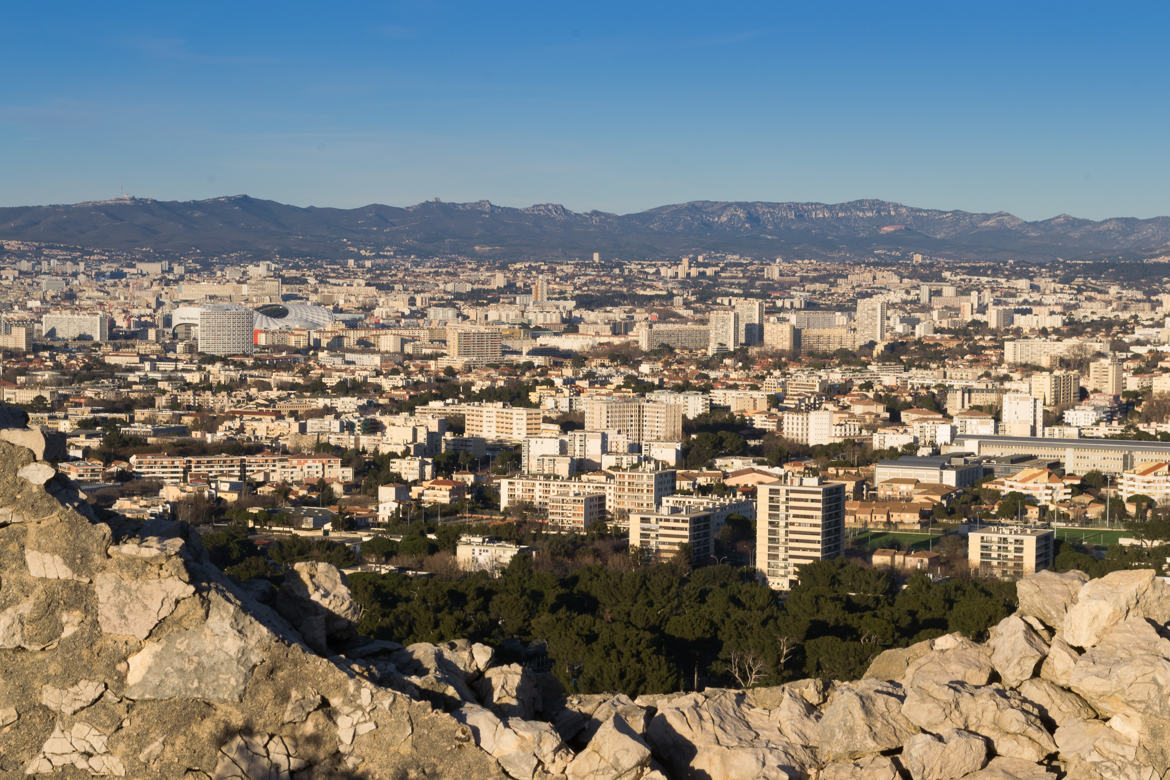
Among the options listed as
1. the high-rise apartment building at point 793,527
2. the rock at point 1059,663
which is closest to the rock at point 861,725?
the rock at point 1059,663

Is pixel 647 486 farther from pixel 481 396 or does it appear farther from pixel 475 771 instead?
pixel 475 771

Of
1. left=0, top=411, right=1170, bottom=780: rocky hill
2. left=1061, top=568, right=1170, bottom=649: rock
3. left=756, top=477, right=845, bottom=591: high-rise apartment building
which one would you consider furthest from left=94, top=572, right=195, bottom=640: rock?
left=756, top=477, right=845, bottom=591: high-rise apartment building

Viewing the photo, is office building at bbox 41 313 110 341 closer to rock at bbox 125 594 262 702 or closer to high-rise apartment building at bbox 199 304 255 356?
high-rise apartment building at bbox 199 304 255 356

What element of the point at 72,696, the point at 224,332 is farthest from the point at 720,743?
the point at 224,332

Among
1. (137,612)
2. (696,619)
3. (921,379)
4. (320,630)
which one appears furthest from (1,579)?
(921,379)

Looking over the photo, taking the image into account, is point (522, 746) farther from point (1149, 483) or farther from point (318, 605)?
point (1149, 483)

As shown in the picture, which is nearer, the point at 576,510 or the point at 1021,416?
the point at 576,510

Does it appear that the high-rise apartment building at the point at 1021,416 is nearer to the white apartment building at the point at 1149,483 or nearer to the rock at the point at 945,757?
the white apartment building at the point at 1149,483

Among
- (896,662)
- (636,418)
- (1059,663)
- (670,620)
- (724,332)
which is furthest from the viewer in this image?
(724,332)
